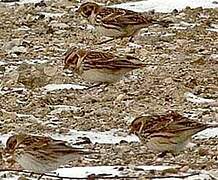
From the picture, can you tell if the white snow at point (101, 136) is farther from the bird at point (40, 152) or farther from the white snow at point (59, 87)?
the white snow at point (59, 87)

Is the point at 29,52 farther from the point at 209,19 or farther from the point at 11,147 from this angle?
the point at 11,147

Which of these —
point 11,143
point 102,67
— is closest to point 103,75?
point 102,67

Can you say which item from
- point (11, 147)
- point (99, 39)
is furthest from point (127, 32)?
point (11, 147)

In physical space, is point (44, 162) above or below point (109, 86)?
above

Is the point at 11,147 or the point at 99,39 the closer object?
the point at 11,147

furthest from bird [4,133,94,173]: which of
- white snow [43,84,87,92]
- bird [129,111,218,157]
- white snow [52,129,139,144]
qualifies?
white snow [43,84,87,92]

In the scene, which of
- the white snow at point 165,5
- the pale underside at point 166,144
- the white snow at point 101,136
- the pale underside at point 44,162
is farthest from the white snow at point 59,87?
the white snow at point 165,5

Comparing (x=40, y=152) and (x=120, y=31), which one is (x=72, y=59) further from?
(x=40, y=152)
